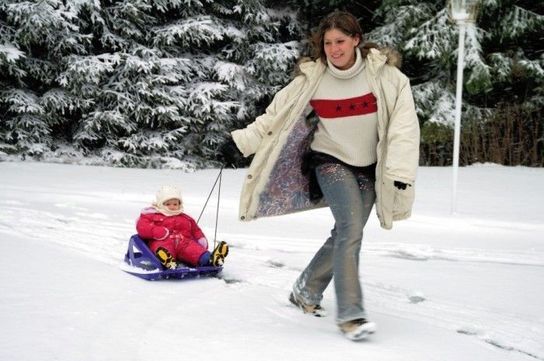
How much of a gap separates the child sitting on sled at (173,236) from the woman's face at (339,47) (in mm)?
1592

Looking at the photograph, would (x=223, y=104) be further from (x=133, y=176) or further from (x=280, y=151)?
(x=280, y=151)

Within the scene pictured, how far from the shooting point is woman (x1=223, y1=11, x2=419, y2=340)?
2.96m

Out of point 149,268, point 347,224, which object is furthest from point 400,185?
point 149,268

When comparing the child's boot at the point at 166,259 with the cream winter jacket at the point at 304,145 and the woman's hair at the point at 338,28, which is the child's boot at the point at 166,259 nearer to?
the cream winter jacket at the point at 304,145

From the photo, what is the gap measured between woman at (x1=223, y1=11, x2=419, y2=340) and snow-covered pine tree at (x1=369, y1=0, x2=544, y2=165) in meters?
7.85

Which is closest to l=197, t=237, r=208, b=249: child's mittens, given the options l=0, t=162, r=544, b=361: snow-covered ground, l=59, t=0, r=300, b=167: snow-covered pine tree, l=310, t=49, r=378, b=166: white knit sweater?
l=0, t=162, r=544, b=361: snow-covered ground

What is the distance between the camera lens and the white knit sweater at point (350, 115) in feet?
10.1

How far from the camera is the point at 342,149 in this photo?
3.14m

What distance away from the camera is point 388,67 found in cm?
309

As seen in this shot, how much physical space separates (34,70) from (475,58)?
741cm

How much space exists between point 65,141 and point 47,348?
946 cm

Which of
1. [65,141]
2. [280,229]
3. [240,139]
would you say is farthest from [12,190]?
[240,139]

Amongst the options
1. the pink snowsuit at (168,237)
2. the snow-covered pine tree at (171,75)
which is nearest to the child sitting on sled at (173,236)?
the pink snowsuit at (168,237)

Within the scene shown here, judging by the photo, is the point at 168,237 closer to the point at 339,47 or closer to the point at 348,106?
the point at 348,106
